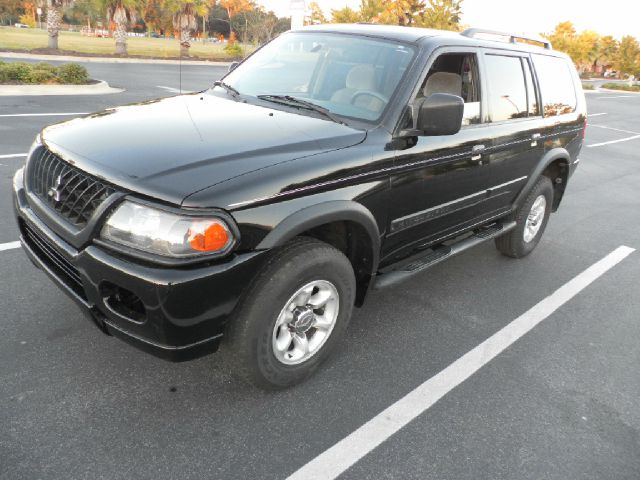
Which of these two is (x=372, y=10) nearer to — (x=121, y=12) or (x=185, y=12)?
(x=185, y=12)

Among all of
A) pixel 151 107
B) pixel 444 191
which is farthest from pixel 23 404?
pixel 444 191

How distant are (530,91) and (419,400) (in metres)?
2.85

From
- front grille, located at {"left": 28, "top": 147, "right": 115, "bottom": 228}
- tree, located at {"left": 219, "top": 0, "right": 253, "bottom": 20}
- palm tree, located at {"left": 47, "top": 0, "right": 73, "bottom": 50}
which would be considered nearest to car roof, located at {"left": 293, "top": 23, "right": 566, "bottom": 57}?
front grille, located at {"left": 28, "top": 147, "right": 115, "bottom": 228}

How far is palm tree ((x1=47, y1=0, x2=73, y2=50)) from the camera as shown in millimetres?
22875

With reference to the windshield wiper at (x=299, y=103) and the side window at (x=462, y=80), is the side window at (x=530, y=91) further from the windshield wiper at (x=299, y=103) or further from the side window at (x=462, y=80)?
the windshield wiper at (x=299, y=103)

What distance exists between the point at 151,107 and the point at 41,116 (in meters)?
8.14

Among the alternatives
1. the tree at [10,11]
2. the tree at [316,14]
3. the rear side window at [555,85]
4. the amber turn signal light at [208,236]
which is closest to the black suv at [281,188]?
the amber turn signal light at [208,236]

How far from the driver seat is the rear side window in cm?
197

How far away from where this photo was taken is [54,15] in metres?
24.1

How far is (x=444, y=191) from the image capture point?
137 inches

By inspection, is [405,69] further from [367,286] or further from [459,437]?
A: [459,437]

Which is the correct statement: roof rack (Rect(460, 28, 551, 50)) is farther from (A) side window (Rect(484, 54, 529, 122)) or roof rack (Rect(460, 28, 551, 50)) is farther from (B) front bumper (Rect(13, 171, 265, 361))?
(B) front bumper (Rect(13, 171, 265, 361))

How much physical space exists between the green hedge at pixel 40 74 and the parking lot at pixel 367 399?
11.2m

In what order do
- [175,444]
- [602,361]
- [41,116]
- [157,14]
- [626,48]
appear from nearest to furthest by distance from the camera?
[175,444] < [602,361] < [41,116] < [157,14] < [626,48]
